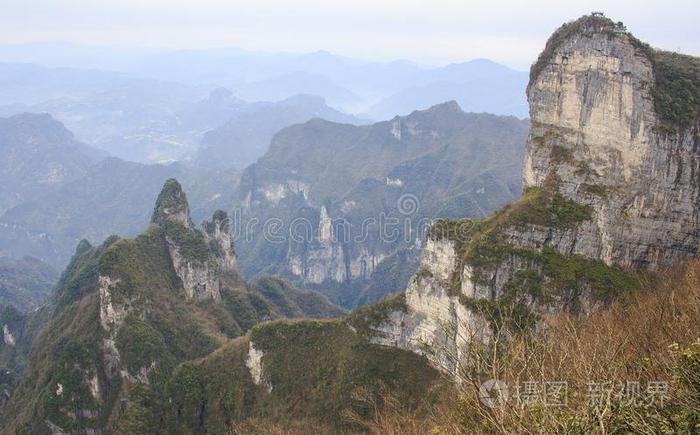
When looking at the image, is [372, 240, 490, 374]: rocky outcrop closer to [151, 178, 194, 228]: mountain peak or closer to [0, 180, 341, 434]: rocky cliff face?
[0, 180, 341, 434]: rocky cliff face

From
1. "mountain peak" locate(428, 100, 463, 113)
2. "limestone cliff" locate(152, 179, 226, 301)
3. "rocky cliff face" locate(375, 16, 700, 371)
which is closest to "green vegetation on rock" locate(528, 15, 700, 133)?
"rocky cliff face" locate(375, 16, 700, 371)

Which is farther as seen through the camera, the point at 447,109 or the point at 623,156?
the point at 447,109

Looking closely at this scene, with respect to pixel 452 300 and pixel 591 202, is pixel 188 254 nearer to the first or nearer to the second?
pixel 452 300

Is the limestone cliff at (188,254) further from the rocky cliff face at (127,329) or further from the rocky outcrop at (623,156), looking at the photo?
the rocky outcrop at (623,156)

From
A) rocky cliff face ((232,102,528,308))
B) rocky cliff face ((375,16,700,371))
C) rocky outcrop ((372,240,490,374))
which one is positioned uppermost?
rocky cliff face ((375,16,700,371))

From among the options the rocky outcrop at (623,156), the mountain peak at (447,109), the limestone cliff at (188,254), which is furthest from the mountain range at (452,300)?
the mountain peak at (447,109)

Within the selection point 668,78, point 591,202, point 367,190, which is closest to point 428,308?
point 591,202
